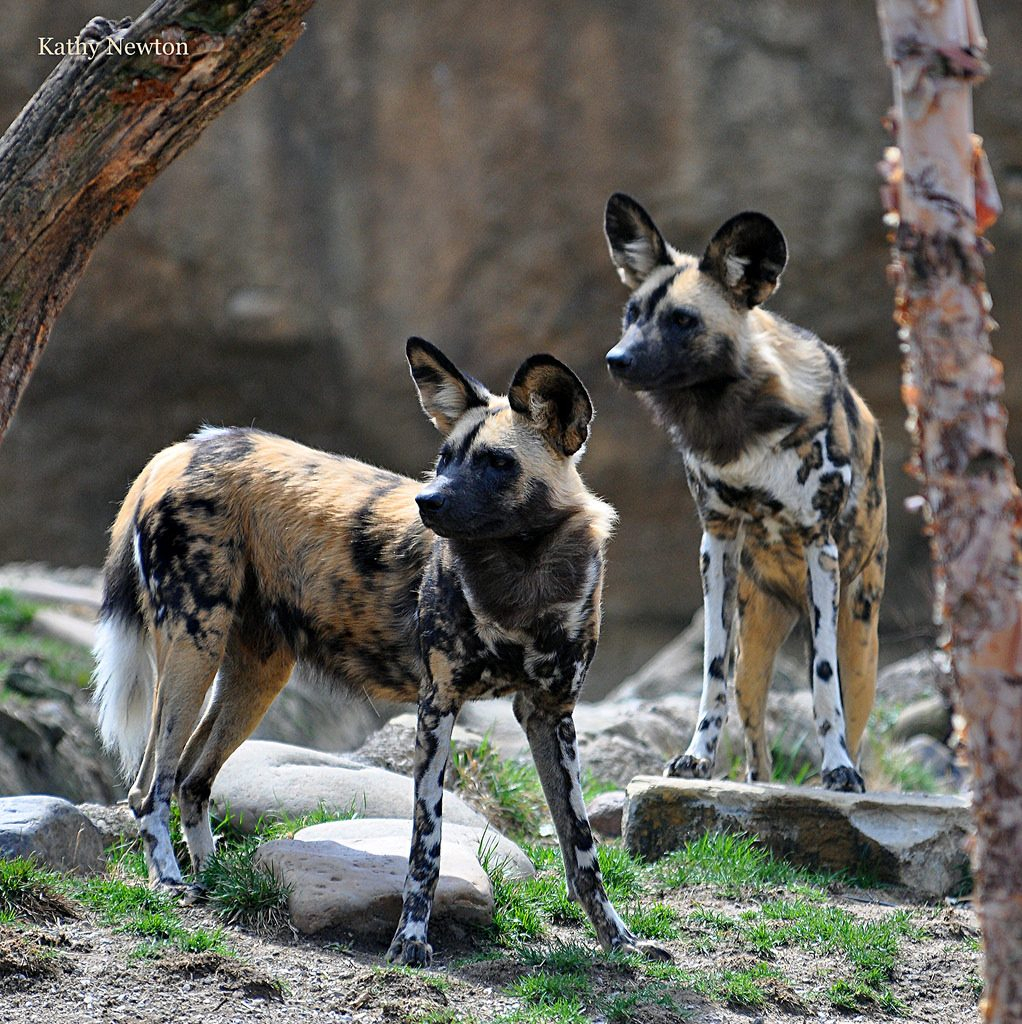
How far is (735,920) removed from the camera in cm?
395

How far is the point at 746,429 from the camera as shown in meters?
4.72

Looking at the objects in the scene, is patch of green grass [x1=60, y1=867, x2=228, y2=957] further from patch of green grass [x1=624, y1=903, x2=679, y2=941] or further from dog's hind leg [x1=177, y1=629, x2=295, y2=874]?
patch of green grass [x1=624, y1=903, x2=679, y2=941]

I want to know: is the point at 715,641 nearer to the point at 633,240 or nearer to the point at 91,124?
the point at 633,240

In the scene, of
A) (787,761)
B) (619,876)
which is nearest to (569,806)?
(619,876)

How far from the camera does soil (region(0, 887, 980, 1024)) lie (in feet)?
10.0

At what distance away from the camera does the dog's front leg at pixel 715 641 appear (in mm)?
4867

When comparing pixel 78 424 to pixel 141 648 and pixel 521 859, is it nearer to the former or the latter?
pixel 141 648

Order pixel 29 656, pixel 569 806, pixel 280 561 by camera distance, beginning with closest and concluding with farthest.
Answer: pixel 569 806 < pixel 280 561 < pixel 29 656

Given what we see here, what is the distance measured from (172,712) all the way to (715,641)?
1936mm

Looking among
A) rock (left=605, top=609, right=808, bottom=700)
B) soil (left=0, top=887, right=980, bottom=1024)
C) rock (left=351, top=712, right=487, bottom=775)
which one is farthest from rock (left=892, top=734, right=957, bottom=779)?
soil (left=0, top=887, right=980, bottom=1024)

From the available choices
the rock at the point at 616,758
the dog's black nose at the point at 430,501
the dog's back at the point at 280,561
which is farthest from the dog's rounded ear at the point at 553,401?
the rock at the point at 616,758

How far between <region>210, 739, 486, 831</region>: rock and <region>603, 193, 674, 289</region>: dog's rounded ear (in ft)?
6.46

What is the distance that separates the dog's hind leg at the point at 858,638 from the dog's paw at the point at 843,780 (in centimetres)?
39

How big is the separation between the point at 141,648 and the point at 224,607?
0.44 meters
